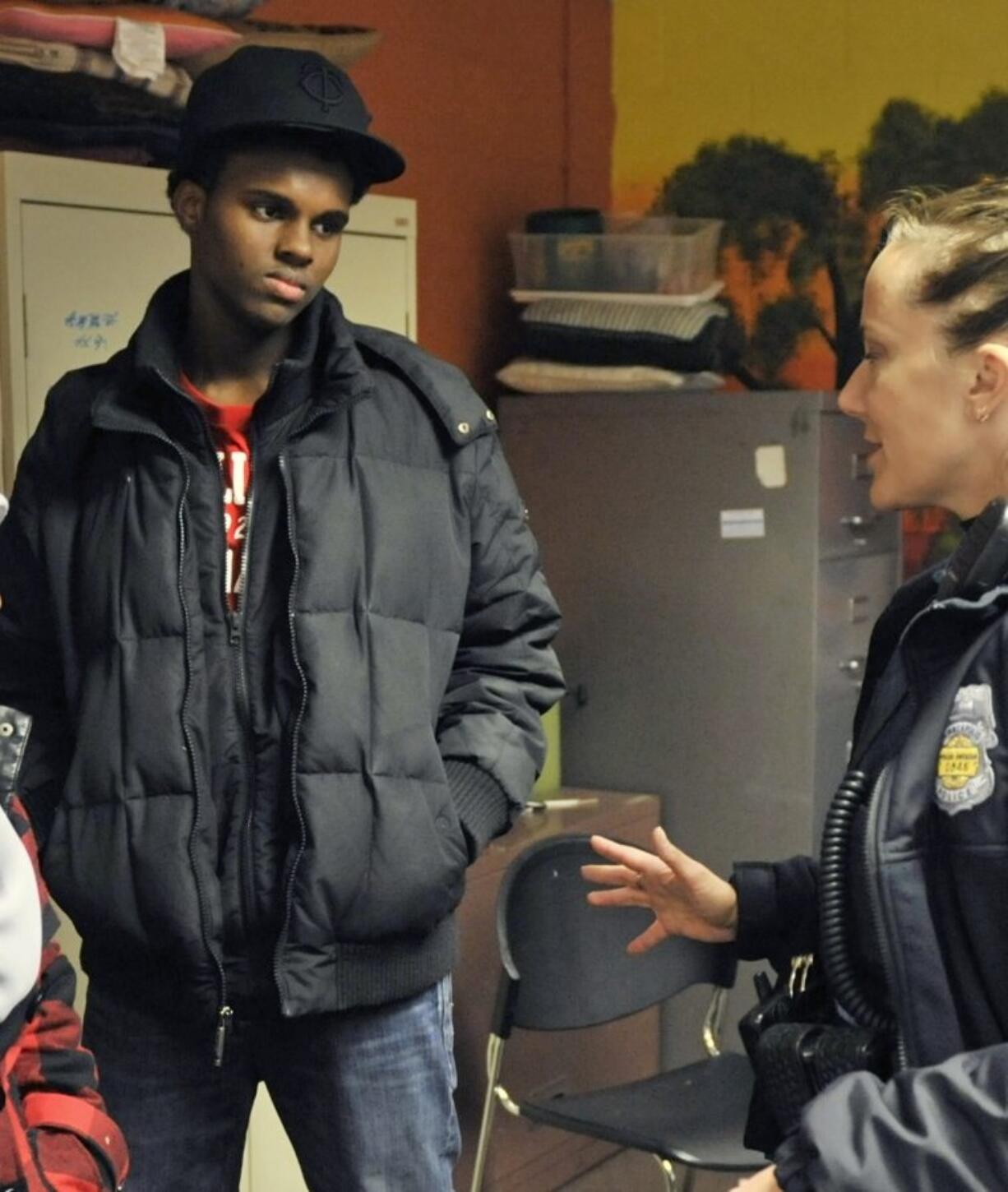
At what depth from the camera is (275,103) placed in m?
2.00

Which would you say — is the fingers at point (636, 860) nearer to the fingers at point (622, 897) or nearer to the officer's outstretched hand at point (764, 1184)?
the fingers at point (622, 897)

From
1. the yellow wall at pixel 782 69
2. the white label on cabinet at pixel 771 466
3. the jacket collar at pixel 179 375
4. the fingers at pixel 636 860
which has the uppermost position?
the yellow wall at pixel 782 69

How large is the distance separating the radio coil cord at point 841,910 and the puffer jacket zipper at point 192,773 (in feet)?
2.56

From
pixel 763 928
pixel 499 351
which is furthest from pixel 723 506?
pixel 763 928

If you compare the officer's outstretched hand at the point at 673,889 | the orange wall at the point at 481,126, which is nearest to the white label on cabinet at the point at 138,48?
the orange wall at the point at 481,126

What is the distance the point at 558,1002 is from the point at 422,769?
101cm

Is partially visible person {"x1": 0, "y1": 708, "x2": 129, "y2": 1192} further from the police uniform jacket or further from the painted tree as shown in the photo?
the painted tree

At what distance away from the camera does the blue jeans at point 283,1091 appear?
1.95 metres

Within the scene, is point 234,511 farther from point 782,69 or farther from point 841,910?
point 782,69

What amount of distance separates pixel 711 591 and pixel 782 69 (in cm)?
137

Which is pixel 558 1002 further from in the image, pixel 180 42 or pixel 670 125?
pixel 670 125

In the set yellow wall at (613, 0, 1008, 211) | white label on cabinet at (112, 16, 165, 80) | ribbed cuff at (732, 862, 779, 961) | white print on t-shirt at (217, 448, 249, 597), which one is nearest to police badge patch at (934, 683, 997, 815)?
ribbed cuff at (732, 862, 779, 961)

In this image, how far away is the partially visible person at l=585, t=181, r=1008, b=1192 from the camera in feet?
3.75

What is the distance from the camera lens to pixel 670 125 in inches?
173
